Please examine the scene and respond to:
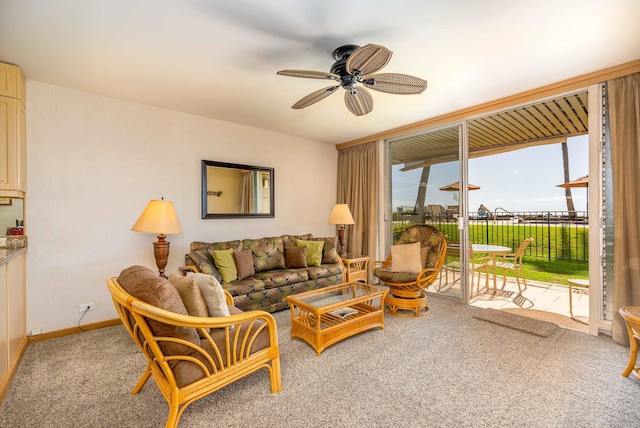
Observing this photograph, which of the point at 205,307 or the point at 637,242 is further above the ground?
the point at 637,242

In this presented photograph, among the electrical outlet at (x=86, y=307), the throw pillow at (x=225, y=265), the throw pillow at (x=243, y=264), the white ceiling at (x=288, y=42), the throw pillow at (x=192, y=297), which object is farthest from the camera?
the throw pillow at (x=243, y=264)

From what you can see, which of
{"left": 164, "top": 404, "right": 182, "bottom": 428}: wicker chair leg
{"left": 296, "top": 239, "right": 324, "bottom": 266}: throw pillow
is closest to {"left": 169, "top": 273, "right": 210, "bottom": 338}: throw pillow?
{"left": 164, "top": 404, "right": 182, "bottom": 428}: wicker chair leg

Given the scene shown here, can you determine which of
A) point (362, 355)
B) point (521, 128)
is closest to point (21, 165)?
point (362, 355)

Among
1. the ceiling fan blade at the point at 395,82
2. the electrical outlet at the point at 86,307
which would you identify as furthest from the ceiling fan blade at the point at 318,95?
the electrical outlet at the point at 86,307

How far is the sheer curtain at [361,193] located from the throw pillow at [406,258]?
112cm

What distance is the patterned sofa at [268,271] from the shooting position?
3.27m

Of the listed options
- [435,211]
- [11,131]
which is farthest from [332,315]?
[11,131]

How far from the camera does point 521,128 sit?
4441mm

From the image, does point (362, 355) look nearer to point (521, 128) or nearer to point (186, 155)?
point (186, 155)

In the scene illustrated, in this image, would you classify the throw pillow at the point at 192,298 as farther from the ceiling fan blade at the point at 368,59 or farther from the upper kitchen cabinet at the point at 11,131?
the upper kitchen cabinet at the point at 11,131

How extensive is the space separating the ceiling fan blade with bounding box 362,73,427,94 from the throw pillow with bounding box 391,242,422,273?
2.06 m

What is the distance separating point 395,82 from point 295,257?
2653 millimetres

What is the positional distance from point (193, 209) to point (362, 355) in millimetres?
2825

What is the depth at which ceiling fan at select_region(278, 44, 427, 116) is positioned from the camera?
6.24 feet
